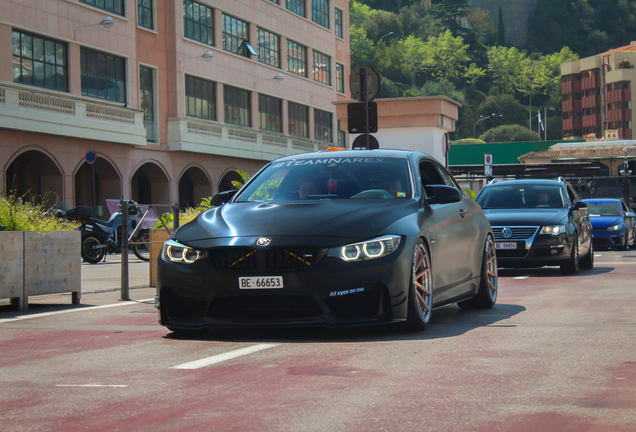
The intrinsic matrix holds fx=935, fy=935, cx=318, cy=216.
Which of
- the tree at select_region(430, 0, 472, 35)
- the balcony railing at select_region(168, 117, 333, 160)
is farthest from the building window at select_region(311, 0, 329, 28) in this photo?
the tree at select_region(430, 0, 472, 35)

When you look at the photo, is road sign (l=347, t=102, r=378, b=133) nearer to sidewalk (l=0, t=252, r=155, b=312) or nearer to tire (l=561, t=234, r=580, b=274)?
tire (l=561, t=234, r=580, b=274)

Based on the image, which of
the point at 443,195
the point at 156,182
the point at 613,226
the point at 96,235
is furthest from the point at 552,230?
the point at 156,182

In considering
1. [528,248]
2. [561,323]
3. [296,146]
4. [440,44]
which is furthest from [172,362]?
[440,44]

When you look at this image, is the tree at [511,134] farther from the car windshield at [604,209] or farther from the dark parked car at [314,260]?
the dark parked car at [314,260]

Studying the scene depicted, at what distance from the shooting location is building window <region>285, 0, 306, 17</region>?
51219mm

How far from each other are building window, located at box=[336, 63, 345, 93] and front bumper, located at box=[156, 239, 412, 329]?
174ft

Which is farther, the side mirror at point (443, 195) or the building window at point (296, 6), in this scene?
the building window at point (296, 6)

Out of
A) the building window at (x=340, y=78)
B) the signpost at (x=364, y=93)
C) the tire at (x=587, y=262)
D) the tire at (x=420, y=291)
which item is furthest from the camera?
the building window at (x=340, y=78)

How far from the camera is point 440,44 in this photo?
16375 cm

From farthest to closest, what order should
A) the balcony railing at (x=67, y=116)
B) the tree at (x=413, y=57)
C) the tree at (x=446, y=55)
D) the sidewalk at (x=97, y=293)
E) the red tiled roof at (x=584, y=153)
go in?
the tree at (x=413, y=57) → the tree at (x=446, y=55) → the red tiled roof at (x=584, y=153) → the balcony railing at (x=67, y=116) → the sidewalk at (x=97, y=293)

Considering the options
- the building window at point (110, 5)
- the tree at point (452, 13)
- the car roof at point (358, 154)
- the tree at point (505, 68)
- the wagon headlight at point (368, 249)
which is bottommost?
the wagon headlight at point (368, 249)

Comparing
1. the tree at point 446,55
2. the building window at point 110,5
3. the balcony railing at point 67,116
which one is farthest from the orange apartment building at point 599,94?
the balcony railing at point 67,116

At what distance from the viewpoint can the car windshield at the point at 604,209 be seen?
2572 centimetres

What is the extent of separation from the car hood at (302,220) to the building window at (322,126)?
155 feet
